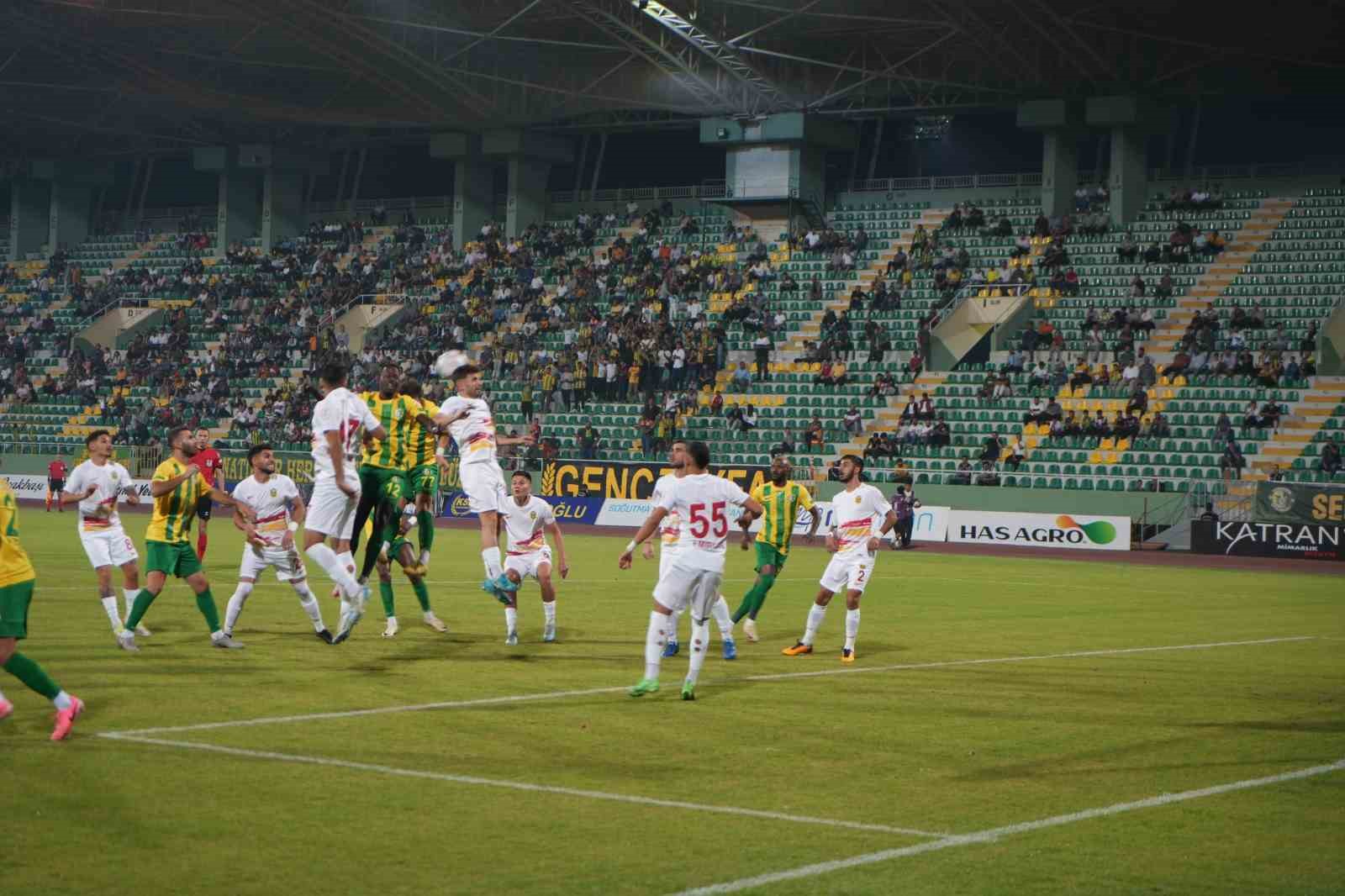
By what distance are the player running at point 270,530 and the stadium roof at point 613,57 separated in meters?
30.9

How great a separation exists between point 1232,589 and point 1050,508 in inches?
458

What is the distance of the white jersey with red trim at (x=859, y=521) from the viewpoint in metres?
17.3

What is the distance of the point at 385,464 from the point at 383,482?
0.19 meters

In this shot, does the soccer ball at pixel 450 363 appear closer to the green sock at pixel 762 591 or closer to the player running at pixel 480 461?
the player running at pixel 480 461

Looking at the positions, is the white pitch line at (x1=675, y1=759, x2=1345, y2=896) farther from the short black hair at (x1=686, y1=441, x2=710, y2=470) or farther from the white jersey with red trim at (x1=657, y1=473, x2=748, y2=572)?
the short black hair at (x1=686, y1=441, x2=710, y2=470)

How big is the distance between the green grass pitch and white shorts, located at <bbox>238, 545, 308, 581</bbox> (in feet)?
2.38

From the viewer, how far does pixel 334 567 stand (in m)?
14.8

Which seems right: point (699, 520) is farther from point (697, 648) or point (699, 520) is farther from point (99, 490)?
point (99, 490)

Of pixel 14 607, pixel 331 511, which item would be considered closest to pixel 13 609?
pixel 14 607

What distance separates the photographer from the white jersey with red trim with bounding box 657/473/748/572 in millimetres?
13320

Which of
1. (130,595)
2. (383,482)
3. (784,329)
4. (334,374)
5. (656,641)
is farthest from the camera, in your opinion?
(784,329)

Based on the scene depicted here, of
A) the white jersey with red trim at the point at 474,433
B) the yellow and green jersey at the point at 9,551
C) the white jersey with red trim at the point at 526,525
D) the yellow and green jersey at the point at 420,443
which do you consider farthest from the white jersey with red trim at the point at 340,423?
the yellow and green jersey at the point at 9,551

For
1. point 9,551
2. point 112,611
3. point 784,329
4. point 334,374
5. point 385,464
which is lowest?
point 112,611

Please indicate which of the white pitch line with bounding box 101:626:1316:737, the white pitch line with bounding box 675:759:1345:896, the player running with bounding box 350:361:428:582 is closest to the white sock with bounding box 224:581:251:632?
the player running with bounding box 350:361:428:582
